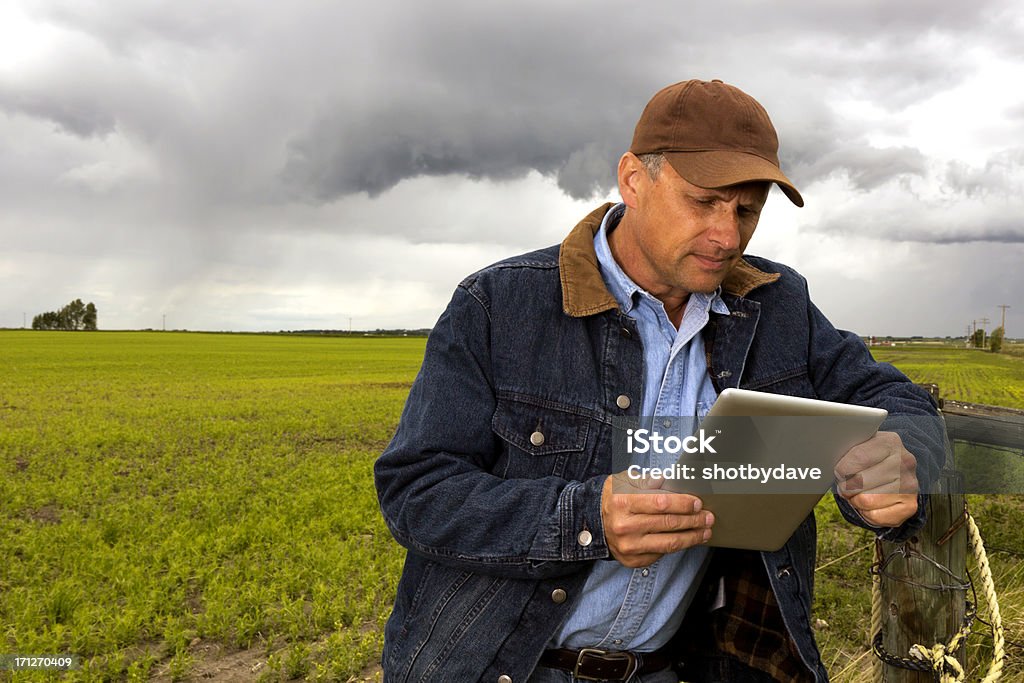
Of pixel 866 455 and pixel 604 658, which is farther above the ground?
pixel 866 455

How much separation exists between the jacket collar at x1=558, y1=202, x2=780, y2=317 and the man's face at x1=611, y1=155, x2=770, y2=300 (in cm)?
15

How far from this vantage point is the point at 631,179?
2.06 m

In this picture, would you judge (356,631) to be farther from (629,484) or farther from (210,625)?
→ (629,484)

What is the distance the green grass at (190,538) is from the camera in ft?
16.1

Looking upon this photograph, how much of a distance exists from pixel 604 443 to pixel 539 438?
0.54 feet

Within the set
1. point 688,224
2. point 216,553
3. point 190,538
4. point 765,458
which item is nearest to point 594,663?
point 765,458

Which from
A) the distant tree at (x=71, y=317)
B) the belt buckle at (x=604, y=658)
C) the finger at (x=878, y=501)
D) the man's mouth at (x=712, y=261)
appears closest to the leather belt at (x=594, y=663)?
the belt buckle at (x=604, y=658)

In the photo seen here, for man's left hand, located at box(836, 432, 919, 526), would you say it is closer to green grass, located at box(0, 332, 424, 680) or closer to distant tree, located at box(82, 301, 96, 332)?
green grass, located at box(0, 332, 424, 680)

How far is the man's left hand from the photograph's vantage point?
181cm

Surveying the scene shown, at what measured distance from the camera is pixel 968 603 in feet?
8.13

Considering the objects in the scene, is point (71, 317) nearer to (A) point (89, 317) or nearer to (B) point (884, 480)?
(A) point (89, 317)

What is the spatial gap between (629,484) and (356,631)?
3906mm

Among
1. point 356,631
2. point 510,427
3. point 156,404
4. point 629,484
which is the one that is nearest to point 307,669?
point 356,631

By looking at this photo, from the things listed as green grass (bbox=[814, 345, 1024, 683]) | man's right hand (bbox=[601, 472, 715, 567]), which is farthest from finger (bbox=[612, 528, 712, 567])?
green grass (bbox=[814, 345, 1024, 683])
